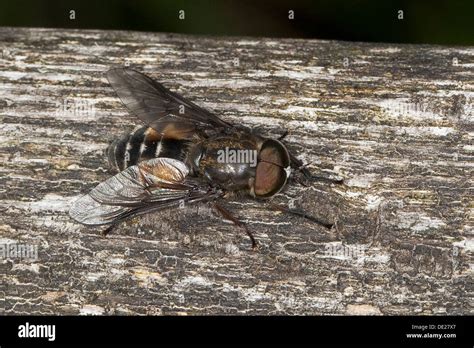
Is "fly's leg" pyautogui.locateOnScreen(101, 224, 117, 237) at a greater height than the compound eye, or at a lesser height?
lesser

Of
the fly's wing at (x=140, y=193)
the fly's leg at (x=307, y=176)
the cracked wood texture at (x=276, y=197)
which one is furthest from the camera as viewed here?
the fly's leg at (x=307, y=176)

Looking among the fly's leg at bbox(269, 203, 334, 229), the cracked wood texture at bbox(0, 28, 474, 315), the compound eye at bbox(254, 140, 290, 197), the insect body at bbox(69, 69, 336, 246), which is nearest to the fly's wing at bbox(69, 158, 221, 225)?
the insect body at bbox(69, 69, 336, 246)

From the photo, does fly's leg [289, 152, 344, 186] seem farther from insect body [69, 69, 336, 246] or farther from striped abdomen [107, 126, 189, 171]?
striped abdomen [107, 126, 189, 171]

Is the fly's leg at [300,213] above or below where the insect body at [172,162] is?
below

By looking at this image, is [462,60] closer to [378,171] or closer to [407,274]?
[378,171]

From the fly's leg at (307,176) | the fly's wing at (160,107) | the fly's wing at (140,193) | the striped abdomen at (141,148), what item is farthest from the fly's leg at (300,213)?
the striped abdomen at (141,148)

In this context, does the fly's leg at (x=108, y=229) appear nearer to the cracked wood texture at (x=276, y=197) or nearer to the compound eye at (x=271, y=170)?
→ the cracked wood texture at (x=276, y=197)

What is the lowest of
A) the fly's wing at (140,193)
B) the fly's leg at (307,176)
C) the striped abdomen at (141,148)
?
the fly's wing at (140,193)

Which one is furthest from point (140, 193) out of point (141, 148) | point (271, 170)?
point (271, 170)
